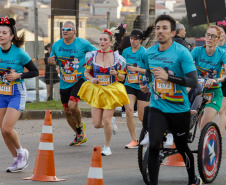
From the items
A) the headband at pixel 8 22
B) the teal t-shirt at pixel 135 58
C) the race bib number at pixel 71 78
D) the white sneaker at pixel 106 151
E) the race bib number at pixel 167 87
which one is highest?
the headband at pixel 8 22

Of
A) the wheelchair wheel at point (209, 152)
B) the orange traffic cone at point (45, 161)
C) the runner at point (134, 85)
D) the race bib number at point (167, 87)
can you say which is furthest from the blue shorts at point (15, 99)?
the runner at point (134, 85)

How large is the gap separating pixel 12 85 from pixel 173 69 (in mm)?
2454

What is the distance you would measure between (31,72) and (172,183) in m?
2.35

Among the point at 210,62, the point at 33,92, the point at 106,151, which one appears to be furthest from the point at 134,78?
the point at 33,92

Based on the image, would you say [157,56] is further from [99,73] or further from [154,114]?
[99,73]

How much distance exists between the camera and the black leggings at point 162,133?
21.5 feet

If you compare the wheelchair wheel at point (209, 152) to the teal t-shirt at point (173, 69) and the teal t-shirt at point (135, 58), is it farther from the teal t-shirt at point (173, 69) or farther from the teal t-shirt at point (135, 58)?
the teal t-shirt at point (135, 58)

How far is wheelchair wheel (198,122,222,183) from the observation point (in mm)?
7402

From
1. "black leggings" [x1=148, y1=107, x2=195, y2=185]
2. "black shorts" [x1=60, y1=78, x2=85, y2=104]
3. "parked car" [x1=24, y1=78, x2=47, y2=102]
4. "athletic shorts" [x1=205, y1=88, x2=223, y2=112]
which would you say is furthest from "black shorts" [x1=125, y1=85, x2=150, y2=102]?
"parked car" [x1=24, y1=78, x2=47, y2=102]

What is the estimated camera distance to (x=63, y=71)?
10797mm

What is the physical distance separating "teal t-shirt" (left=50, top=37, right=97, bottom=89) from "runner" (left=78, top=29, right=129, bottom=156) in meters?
0.64

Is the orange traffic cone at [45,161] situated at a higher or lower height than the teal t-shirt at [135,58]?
lower

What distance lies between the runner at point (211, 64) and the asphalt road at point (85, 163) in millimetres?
818

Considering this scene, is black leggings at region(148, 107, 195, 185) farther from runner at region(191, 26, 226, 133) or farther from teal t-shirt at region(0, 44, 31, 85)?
teal t-shirt at region(0, 44, 31, 85)
